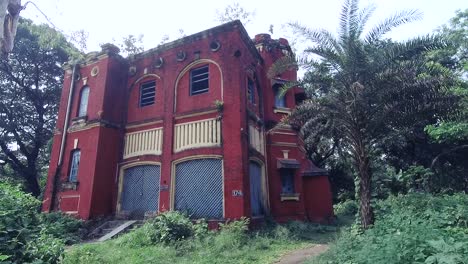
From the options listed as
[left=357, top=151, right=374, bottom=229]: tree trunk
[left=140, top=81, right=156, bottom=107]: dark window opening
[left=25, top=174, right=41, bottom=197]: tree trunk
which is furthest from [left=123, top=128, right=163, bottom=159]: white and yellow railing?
[left=25, top=174, right=41, bottom=197]: tree trunk

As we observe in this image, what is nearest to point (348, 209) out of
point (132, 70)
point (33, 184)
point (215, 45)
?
point (215, 45)

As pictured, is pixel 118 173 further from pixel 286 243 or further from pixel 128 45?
pixel 128 45

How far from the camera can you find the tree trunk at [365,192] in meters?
8.97

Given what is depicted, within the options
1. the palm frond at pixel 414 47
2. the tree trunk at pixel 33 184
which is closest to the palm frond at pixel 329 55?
the palm frond at pixel 414 47

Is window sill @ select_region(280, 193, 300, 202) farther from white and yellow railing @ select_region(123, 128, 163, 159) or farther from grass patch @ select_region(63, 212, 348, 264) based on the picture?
white and yellow railing @ select_region(123, 128, 163, 159)

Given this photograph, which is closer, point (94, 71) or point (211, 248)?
point (211, 248)

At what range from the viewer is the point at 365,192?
30.2ft

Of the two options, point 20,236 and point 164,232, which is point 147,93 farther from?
point 20,236

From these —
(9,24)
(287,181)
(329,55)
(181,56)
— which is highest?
(181,56)

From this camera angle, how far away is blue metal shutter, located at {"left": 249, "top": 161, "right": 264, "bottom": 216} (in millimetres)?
13143

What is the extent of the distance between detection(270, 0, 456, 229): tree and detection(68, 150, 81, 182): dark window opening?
1137 cm

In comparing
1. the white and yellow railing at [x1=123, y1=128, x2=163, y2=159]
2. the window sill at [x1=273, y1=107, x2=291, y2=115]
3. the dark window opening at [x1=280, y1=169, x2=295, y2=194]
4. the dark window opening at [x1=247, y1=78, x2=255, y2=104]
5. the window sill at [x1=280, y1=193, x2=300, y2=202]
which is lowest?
the window sill at [x1=280, y1=193, x2=300, y2=202]

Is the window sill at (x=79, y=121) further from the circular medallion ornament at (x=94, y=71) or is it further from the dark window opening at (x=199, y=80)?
the dark window opening at (x=199, y=80)

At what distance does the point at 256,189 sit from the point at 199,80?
568 cm
